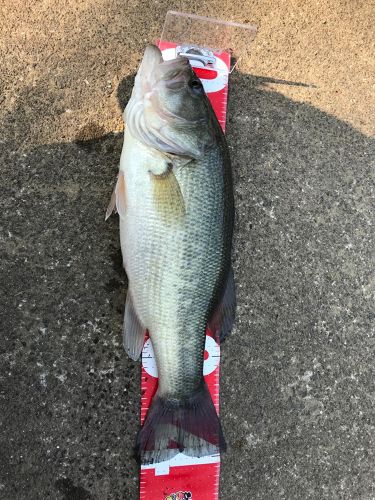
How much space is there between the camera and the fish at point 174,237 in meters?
1.91

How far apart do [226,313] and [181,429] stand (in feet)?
1.81

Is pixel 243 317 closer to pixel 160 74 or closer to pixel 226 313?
pixel 226 313

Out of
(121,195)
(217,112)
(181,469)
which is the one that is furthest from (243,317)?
(217,112)

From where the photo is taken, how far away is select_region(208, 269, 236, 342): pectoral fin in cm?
213

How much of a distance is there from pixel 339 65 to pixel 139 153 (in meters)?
1.42

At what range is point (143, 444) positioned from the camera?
6.88 feet

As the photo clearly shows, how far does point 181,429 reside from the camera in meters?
2.08

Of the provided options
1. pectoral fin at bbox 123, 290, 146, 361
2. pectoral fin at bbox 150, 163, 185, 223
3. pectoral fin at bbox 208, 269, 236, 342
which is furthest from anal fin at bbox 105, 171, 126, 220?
pectoral fin at bbox 208, 269, 236, 342

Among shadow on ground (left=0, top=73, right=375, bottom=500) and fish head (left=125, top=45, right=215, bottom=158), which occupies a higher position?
fish head (left=125, top=45, right=215, bottom=158)

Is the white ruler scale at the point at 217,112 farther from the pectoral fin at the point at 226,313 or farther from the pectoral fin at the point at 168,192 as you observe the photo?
the pectoral fin at the point at 168,192

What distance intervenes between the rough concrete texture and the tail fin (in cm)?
12

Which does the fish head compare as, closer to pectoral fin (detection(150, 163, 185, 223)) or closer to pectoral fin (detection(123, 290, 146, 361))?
pectoral fin (detection(150, 163, 185, 223))

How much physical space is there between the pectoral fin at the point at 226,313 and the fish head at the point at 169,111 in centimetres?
62

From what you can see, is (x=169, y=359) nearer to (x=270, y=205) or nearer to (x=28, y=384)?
(x=28, y=384)
